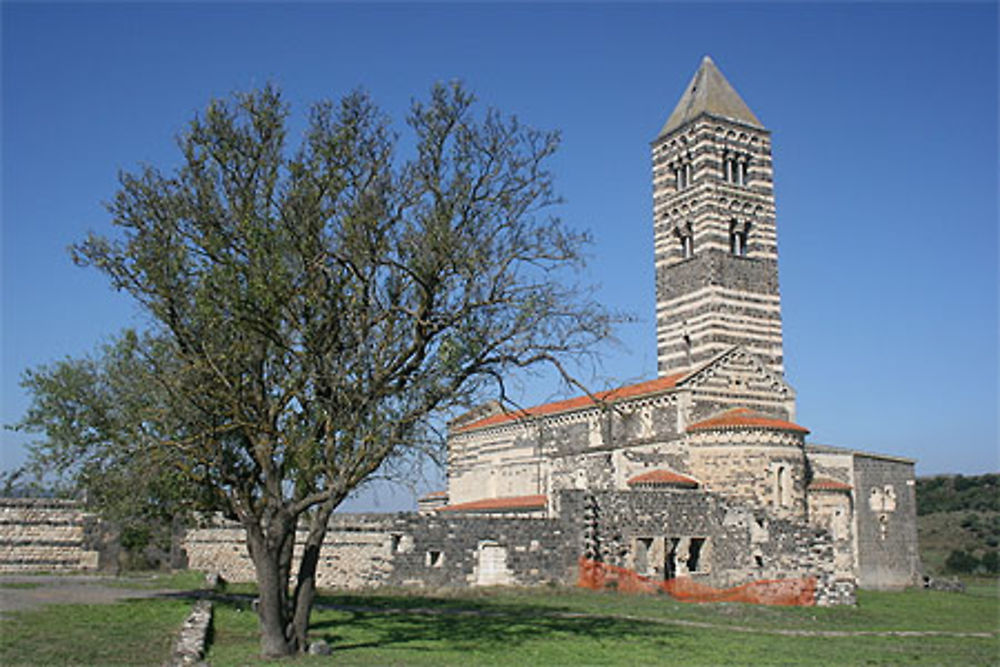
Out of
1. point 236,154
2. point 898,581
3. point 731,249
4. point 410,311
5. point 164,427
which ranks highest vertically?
point 731,249

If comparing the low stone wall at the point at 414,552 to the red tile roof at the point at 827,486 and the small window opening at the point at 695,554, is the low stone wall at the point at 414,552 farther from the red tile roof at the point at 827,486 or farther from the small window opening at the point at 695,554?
the red tile roof at the point at 827,486

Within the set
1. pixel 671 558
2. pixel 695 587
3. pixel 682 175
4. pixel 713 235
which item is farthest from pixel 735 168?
pixel 695 587

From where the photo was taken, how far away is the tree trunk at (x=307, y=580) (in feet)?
48.0

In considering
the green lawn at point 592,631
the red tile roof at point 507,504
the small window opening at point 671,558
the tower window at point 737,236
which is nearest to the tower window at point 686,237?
the tower window at point 737,236

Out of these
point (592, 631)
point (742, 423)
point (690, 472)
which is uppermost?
point (742, 423)

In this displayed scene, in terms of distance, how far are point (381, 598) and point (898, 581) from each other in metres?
26.9

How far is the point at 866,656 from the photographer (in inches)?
651

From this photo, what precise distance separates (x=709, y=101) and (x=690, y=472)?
2212 centimetres

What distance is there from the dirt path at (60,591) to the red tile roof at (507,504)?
1960cm

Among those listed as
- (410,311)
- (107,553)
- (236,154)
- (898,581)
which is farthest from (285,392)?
(898,581)

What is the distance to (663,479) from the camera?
34.9m

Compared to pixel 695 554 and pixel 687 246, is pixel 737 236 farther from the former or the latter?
pixel 695 554

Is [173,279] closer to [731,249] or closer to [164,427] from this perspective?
[164,427]

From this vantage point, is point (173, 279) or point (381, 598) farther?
point (381, 598)
